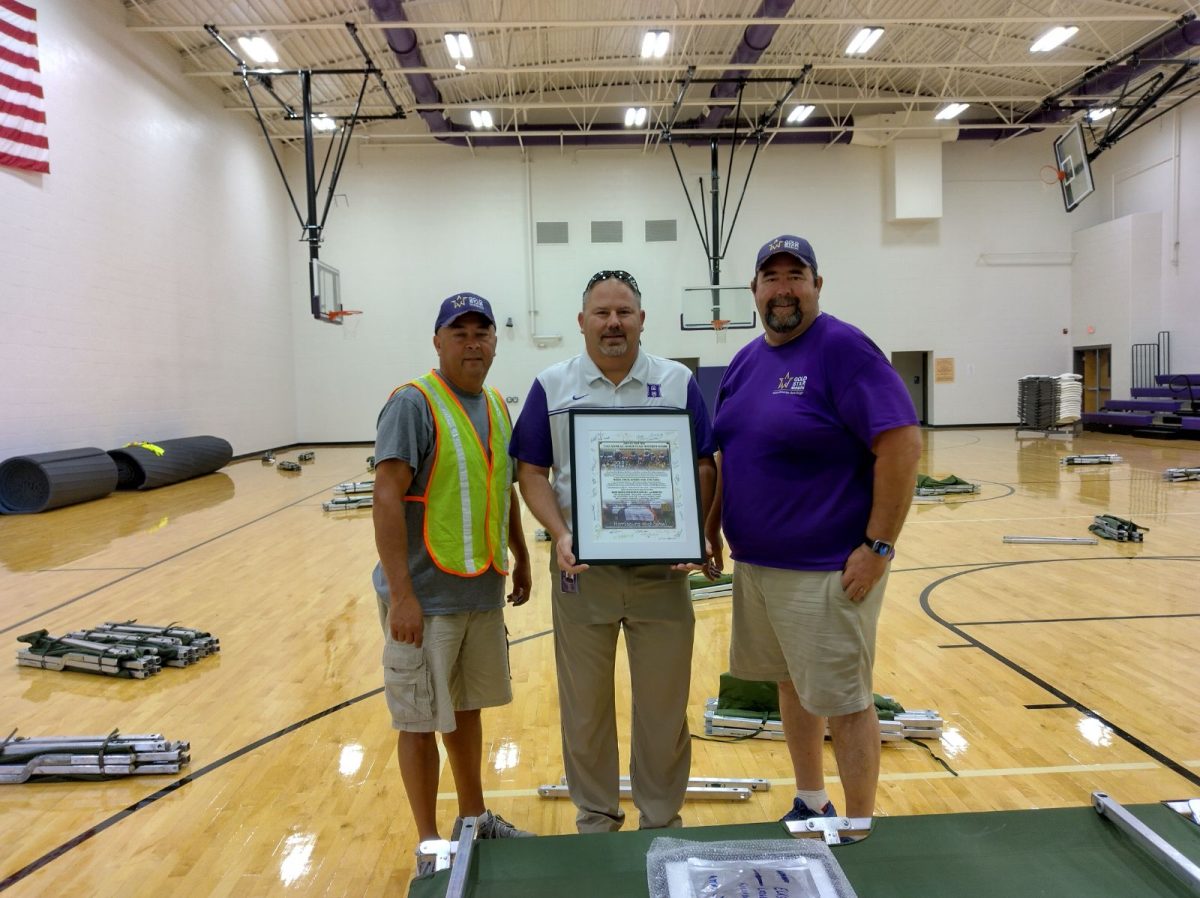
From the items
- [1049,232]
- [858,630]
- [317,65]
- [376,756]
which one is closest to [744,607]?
[858,630]

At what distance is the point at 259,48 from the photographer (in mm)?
13547

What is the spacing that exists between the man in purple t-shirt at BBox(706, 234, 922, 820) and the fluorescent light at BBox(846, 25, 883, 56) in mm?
13334

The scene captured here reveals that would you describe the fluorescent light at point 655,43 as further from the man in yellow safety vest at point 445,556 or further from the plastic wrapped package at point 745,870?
the plastic wrapped package at point 745,870

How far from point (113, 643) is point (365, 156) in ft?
57.8

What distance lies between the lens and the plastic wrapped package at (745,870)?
1.58 m

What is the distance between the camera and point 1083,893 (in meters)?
1.60

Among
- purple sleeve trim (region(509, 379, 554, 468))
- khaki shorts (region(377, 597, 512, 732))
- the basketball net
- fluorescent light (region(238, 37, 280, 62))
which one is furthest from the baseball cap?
the basketball net

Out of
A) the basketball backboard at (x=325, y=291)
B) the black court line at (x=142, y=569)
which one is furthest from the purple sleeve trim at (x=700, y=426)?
the basketball backboard at (x=325, y=291)

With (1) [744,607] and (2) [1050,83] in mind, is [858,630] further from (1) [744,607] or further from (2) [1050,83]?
(2) [1050,83]

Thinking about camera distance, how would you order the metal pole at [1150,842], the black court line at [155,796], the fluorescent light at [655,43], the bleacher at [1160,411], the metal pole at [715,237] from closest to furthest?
the metal pole at [1150,842], the black court line at [155,796], the fluorescent light at [655,43], the bleacher at [1160,411], the metal pole at [715,237]

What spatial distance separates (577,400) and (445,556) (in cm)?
64

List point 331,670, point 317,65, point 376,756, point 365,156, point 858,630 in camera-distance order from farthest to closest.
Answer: point 365,156, point 317,65, point 331,670, point 376,756, point 858,630

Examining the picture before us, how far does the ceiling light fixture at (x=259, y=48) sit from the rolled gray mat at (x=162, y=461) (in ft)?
23.0

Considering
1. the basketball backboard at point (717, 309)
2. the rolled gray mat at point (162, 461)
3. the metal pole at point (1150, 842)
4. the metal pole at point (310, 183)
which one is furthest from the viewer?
the basketball backboard at point (717, 309)
